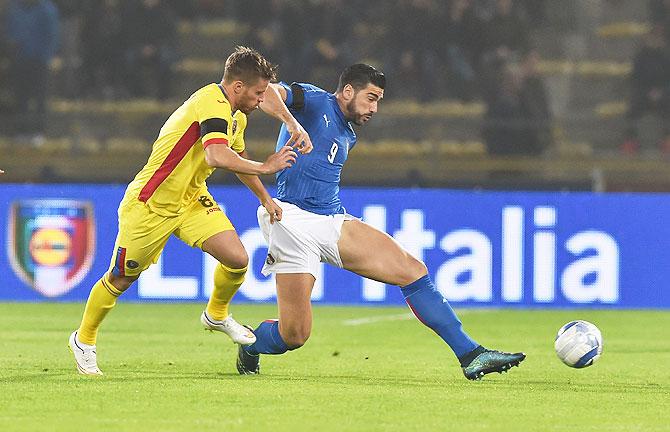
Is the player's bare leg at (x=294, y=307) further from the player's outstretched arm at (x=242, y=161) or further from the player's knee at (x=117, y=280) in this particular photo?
the player's knee at (x=117, y=280)

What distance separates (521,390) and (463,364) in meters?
0.43

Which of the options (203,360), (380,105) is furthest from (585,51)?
(203,360)

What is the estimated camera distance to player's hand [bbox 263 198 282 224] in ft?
25.4

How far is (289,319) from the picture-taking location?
7.70m

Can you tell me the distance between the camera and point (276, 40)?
1766 cm

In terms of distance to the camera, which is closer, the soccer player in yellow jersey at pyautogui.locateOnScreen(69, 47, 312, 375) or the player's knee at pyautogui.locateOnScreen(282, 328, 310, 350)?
the soccer player in yellow jersey at pyautogui.locateOnScreen(69, 47, 312, 375)

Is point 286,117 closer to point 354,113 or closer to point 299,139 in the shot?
point 299,139

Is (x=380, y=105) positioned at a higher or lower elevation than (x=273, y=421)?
higher

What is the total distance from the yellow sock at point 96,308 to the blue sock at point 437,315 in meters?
1.68

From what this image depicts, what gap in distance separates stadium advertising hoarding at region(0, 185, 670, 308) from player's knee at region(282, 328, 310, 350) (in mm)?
5779

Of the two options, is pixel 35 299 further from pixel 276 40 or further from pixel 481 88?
pixel 481 88

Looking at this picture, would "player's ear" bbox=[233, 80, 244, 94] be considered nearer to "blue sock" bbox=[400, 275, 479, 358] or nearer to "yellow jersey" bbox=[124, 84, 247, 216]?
"yellow jersey" bbox=[124, 84, 247, 216]

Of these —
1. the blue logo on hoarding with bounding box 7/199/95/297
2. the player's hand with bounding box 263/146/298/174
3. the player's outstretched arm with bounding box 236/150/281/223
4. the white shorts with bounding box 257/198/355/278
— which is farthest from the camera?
the blue logo on hoarding with bounding box 7/199/95/297

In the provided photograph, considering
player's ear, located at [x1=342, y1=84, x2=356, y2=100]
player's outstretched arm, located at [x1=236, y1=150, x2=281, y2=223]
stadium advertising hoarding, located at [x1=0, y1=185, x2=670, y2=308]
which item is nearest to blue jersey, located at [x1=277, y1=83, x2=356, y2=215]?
player's ear, located at [x1=342, y1=84, x2=356, y2=100]
